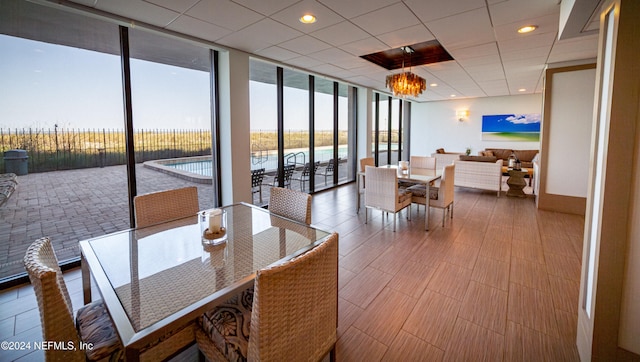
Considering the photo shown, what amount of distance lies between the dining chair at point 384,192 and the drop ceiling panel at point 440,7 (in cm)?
174

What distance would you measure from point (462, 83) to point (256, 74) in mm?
4665

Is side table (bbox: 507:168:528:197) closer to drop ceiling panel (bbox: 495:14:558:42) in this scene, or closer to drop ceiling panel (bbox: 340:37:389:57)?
drop ceiling panel (bbox: 495:14:558:42)

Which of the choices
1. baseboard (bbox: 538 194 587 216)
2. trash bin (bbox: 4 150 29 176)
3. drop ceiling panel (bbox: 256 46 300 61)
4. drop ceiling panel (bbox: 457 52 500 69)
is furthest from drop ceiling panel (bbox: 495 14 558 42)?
trash bin (bbox: 4 150 29 176)

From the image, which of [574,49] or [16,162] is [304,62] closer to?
[16,162]

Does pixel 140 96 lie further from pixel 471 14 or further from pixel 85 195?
pixel 471 14

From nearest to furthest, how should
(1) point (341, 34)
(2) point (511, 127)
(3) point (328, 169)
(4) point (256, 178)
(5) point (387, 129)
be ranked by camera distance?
1. (1) point (341, 34)
2. (4) point (256, 178)
3. (3) point (328, 169)
4. (2) point (511, 127)
5. (5) point (387, 129)

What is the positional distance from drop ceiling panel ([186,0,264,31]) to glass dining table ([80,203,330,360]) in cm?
194

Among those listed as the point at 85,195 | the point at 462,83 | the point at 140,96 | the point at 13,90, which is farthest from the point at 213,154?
the point at 462,83

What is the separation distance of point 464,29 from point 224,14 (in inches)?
100

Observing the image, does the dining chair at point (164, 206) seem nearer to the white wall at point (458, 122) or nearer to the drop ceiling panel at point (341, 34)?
the drop ceiling panel at point (341, 34)

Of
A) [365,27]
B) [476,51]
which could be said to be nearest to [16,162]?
[365,27]

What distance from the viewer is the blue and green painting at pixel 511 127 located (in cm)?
838

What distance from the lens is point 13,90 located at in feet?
7.85

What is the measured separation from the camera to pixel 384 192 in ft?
12.6
